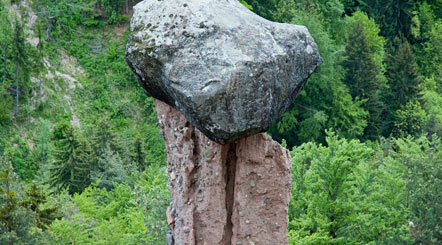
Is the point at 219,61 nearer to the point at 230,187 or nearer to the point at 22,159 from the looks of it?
the point at 230,187

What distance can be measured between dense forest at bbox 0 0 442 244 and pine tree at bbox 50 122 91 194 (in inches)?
3.0

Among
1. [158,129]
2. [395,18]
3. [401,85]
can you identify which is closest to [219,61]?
[158,129]

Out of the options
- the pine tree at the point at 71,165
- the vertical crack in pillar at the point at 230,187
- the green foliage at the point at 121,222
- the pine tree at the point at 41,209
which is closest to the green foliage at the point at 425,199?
the green foliage at the point at 121,222

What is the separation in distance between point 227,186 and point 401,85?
4116 cm

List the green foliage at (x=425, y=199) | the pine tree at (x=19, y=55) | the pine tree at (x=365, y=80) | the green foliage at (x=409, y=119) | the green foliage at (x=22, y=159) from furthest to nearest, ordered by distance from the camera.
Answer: the pine tree at (x=365, y=80) → the green foliage at (x=409, y=119) → the pine tree at (x=19, y=55) → the green foliage at (x=22, y=159) → the green foliage at (x=425, y=199)

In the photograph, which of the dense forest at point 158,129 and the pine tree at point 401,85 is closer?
the dense forest at point 158,129

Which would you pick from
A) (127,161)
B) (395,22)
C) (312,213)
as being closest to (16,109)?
(127,161)

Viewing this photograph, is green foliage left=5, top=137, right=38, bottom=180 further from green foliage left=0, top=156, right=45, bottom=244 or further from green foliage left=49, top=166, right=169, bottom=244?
green foliage left=0, top=156, right=45, bottom=244

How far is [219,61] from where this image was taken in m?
9.54

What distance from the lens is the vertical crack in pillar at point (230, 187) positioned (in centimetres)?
1100

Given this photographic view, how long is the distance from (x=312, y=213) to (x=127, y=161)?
62.6 ft

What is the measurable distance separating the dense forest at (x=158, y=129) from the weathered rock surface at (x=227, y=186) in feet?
26.4

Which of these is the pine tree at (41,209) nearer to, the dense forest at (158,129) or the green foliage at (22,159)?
the dense forest at (158,129)

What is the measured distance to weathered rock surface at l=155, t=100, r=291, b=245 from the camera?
10844mm
